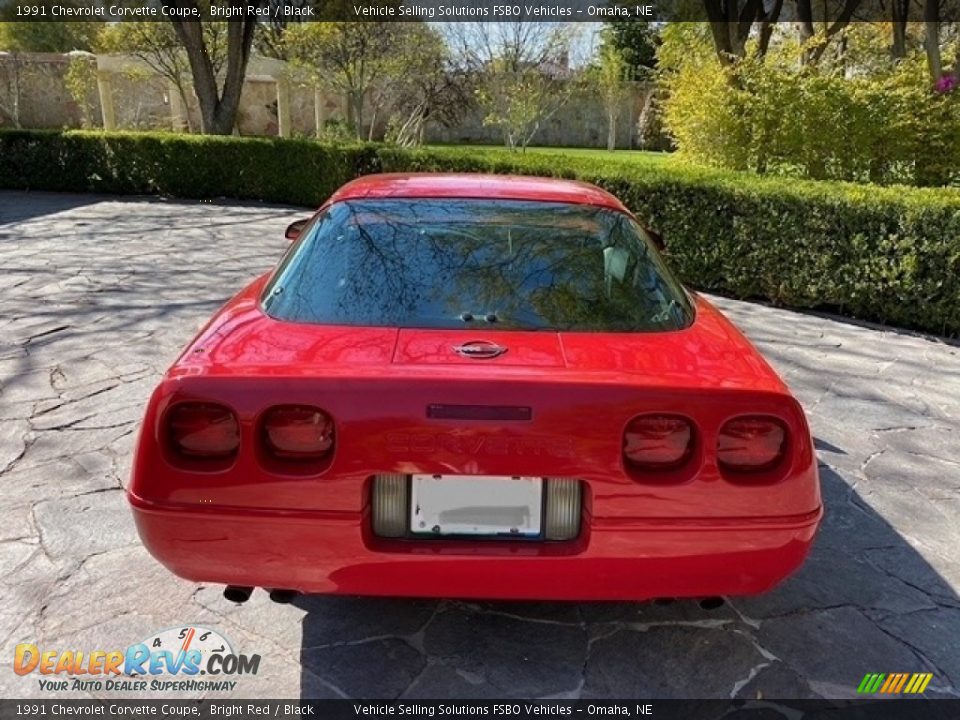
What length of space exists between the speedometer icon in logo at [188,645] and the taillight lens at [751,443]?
5.45ft

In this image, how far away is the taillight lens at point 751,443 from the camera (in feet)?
6.30

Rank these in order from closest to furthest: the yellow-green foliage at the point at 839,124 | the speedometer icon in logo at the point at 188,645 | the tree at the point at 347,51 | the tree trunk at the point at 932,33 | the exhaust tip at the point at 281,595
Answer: the exhaust tip at the point at 281,595 → the speedometer icon in logo at the point at 188,645 → the yellow-green foliage at the point at 839,124 → the tree trunk at the point at 932,33 → the tree at the point at 347,51

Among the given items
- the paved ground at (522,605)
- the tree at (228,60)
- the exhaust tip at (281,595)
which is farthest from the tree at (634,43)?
the exhaust tip at (281,595)

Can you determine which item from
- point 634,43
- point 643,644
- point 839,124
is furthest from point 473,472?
point 634,43

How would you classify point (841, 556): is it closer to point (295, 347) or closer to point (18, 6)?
point (295, 347)

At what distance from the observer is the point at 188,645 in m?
2.29

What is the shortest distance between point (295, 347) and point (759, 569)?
4.74 ft

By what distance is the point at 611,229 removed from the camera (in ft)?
9.42

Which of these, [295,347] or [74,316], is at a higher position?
[295,347]

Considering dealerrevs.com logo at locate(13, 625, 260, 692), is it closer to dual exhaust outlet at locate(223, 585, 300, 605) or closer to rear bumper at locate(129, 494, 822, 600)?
dual exhaust outlet at locate(223, 585, 300, 605)

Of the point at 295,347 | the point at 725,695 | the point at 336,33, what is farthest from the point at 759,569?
the point at 336,33

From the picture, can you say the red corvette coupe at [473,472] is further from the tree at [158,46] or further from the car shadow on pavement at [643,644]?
the tree at [158,46]

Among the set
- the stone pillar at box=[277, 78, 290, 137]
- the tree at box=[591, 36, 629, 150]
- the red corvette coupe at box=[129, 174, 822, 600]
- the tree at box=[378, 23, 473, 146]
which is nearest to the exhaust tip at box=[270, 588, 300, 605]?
the red corvette coupe at box=[129, 174, 822, 600]

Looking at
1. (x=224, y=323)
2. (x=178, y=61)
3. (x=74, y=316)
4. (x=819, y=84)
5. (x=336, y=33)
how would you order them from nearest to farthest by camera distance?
(x=224, y=323), (x=74, y=316), (x=819, y=84), (x=336, y=33), (x=178, y=61)
